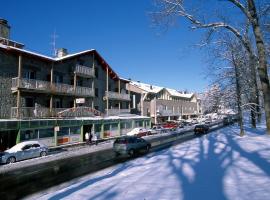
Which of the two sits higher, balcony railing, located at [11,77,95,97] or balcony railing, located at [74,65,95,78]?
balcony railing, located at [74,65,95,78]

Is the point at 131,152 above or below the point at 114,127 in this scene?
below

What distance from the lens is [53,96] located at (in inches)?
1313

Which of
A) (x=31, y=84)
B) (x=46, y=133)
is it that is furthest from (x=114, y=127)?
(x=31, y=84)

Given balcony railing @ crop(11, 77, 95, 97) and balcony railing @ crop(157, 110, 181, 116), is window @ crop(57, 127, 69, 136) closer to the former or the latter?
balcony railing @ crop(11, 77, 95, 97)

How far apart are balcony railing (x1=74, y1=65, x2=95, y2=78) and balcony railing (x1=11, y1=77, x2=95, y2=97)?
7.15 feet

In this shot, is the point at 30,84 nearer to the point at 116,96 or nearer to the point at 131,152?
the point at 131,152

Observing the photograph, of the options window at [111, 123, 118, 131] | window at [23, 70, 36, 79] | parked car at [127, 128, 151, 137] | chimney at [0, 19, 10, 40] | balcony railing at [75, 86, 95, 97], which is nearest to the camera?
window at [23, 70, 36, 79]

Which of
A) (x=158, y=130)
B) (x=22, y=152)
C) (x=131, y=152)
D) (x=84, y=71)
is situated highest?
(x=84, y=71)

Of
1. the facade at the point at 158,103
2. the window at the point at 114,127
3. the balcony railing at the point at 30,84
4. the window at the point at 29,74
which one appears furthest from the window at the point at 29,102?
the facade at the point at 158,103

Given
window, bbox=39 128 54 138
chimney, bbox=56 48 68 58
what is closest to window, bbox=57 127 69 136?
window, bbox=39 128 54 138

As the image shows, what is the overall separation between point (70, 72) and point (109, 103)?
11.5 m

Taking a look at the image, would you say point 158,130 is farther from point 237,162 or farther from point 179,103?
point 237,162

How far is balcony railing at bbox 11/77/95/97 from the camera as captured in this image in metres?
27.7

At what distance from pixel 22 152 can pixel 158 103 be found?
45.7 metres
